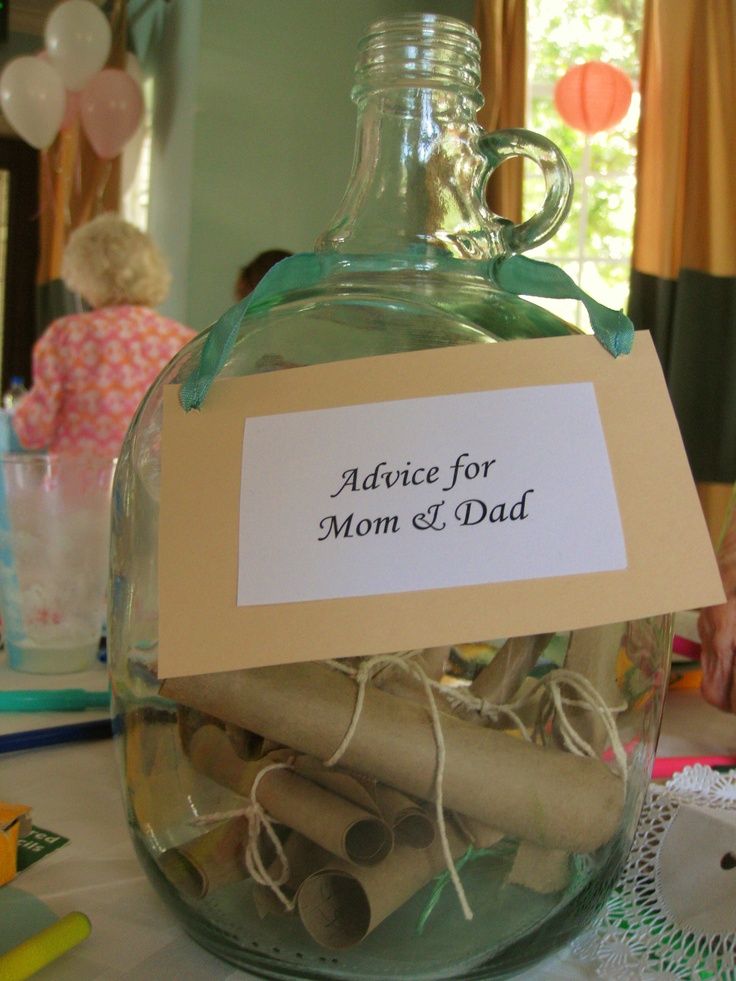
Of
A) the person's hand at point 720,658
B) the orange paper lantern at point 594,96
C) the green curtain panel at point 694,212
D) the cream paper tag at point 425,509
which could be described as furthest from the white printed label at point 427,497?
the orange paper lantern at point 594,96

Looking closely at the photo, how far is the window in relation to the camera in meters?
3.69

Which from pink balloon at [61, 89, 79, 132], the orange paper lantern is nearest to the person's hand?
the orange paper lantern

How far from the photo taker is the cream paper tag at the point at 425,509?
1.02ft

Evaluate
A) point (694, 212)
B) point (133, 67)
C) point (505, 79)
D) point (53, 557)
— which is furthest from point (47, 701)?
point (133, 67)

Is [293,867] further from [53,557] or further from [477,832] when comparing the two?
[53,557]

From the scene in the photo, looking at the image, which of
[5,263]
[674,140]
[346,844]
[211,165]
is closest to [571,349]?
[346,844]

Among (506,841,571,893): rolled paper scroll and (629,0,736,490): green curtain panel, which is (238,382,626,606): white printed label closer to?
(506,841,571,893): rolled paper scroll

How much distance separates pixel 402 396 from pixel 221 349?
73mm

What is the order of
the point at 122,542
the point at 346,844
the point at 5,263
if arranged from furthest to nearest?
1. the point at 5,263
2. the point at 122,542
3. the point at 346,844

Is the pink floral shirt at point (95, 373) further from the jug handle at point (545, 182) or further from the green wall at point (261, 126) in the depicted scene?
the jug handle at point (545, 182)

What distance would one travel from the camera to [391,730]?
1.07 ft

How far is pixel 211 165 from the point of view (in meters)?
4.20

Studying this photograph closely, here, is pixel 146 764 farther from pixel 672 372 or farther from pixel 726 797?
pixel 672 372

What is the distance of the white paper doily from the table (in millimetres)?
20
